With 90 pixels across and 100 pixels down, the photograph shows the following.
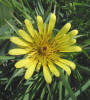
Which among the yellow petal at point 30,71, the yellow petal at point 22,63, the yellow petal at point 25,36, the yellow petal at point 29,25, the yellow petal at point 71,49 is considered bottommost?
the yellow petal at point 30,71

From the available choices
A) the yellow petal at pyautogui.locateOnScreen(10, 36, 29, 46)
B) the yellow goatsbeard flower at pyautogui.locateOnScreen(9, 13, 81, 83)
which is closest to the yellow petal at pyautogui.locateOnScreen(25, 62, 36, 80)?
the yellow goatsbeard flower at pyautogui.locateOnScreen(9, 13, 81, 83)

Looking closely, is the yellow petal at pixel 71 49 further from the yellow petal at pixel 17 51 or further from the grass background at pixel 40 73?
the yellow petal at pixel 17 51

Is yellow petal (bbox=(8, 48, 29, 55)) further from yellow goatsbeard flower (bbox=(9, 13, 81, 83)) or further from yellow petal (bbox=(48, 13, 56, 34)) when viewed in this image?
yellow petal (bbox=(48, 13, 56, 34))

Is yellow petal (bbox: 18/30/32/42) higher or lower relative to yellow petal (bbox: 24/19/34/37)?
lower

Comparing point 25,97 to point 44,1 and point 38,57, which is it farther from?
point 44,1

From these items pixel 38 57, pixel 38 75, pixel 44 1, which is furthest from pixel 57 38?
pixel 44 1

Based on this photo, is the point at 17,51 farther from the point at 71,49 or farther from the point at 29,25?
the point at 71,49

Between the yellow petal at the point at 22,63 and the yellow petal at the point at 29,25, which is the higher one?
the yellow petal at the point at 29,25

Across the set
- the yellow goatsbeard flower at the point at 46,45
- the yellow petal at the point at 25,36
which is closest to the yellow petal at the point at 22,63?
the yellow goatsbeard flower at the point at 46,45

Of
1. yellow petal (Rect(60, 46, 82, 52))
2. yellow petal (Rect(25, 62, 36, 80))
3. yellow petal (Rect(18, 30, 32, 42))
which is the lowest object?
yellow petal (Rect(25, 62, 36, 80))
